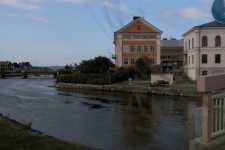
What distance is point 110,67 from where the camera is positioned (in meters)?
68.4

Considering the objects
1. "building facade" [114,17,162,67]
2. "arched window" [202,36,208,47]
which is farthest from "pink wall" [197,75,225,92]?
"building facade" [114,17,162,67]

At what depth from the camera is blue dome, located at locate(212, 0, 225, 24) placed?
14.0 feet

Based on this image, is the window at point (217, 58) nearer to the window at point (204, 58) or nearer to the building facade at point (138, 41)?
the window at point (204, 58)

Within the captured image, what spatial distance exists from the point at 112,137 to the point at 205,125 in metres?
11.4

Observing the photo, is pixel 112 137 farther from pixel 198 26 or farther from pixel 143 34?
pixel 143 34

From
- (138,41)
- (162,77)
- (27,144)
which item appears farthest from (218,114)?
(138,41)

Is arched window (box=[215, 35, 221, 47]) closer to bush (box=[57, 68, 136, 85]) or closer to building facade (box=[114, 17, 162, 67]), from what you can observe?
bush (box=[57, 68, 136, 85])

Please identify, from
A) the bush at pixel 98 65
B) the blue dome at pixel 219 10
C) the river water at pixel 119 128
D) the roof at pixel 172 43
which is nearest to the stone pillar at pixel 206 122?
the blue dome at pixel 219 10

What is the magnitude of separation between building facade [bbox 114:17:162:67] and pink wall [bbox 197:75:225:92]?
60.9m

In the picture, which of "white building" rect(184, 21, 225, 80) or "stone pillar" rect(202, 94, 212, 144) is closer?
"stone pillar" rect(202, 94, 212, 144)

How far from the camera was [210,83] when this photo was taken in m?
5.37

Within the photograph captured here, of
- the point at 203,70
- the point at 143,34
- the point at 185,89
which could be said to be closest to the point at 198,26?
the point at 203,70

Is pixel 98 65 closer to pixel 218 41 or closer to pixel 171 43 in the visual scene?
pixel 171 43

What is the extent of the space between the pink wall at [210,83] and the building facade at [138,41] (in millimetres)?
60905
